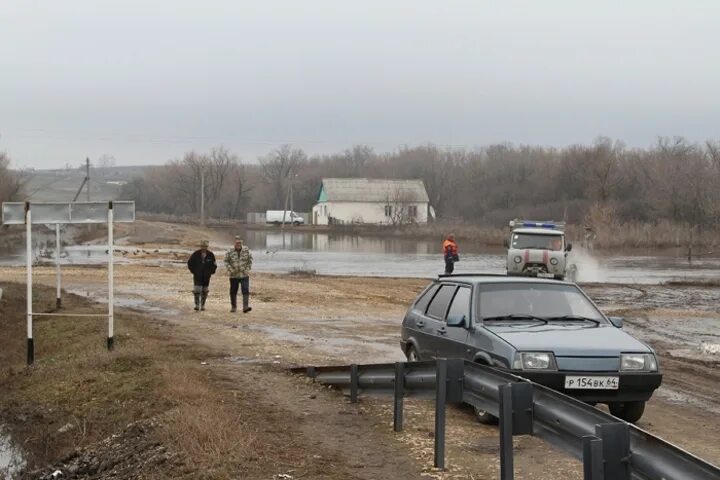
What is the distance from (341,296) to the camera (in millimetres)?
27406

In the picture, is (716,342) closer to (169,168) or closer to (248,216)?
(248,216)

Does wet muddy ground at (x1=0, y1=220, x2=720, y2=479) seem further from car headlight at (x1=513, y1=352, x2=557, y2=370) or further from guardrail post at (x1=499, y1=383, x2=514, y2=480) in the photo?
guardrail post at (x1=499, y1=383, x2=514, y2=480)

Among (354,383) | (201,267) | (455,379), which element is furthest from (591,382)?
(201,267)

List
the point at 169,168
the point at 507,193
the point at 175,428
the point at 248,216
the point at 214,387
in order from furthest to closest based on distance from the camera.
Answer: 1. the point at 169,168
2. the point at 248,216
3. the point at 507,193
4. the point at 214,387
5. the point at 175,428

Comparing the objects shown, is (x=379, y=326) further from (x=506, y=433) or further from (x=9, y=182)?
(x=9, y=182)

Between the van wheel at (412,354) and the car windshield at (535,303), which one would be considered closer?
the car windshield at (535,303)

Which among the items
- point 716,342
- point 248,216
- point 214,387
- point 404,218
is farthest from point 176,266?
point 248,216

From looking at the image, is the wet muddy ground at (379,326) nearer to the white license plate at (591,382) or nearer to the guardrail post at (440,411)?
the guardrail post at (440,411)

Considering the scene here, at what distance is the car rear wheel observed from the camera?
9062mm

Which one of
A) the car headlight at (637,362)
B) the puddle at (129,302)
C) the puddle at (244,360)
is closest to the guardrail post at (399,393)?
the car headlight at (637,362)

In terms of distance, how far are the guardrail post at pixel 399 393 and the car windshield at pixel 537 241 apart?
2478cm

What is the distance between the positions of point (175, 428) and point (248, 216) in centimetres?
13781

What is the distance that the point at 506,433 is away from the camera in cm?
605

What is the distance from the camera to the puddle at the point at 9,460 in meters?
9.91
